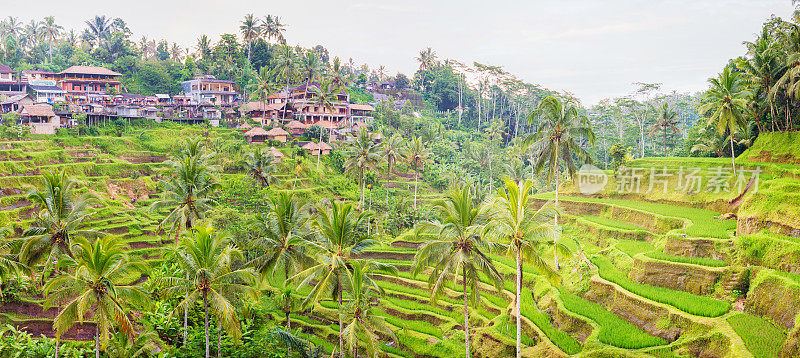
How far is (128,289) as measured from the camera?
1931 centimetres

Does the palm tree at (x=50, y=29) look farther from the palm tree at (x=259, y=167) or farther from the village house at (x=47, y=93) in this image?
the palm tree at (x=259, y=167)

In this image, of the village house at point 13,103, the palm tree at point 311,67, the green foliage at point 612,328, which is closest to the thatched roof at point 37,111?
the village house at point 13,103

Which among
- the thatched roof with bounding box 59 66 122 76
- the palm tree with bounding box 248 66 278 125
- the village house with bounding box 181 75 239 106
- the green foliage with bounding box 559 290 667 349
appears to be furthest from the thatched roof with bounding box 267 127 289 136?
the green foliage with bounding box 559 290 667 349

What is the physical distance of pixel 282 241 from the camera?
85.6 feet

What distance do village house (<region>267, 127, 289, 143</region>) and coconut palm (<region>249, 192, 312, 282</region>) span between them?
34.9 meters

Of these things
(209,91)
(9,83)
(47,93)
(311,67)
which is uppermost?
(311,67)

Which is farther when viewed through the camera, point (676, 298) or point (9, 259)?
point (9, 259)

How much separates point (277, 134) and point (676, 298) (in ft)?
157

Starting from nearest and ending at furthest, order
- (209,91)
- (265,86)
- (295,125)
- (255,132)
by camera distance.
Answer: (255,132) < (265,86) < (295,125) < (209,91)

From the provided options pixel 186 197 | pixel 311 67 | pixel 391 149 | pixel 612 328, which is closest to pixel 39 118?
pixel 311 67

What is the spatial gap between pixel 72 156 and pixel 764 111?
184ft

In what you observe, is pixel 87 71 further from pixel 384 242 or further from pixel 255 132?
pixel 384 242

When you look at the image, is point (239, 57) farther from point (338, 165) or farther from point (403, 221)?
point (403, 221)

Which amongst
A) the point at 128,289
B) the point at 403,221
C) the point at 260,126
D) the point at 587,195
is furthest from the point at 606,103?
the point at 128,289
